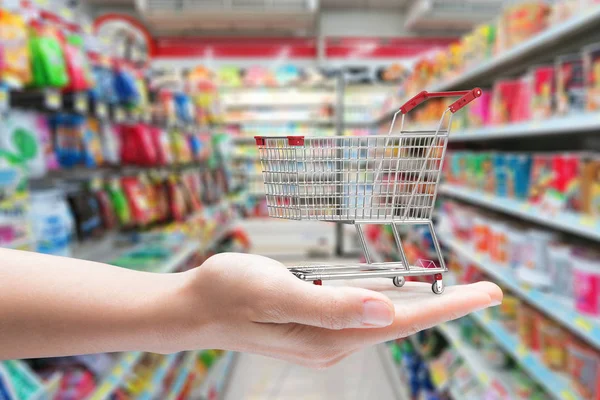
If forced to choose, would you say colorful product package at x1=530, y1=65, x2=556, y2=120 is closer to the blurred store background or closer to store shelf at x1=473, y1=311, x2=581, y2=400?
the blurred store background

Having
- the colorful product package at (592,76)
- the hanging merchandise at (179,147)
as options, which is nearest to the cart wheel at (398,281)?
the colorful product package at (592,76)

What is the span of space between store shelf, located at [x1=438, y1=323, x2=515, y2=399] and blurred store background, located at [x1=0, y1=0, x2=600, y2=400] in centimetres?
1

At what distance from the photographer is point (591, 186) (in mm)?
1550

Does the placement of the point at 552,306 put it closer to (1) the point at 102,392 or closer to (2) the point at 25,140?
(1) the point at 102,392

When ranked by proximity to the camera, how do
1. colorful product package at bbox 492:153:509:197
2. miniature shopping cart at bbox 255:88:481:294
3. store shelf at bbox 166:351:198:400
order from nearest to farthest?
miniature shopping cart at bbox 255:88:481:294 → colorful product package at bbox 492:153:509:197 → store shelf at bbox 166:351:198:400

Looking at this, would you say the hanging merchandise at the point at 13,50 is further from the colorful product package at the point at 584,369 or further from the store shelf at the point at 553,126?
the colorful product package at the point at 584,369

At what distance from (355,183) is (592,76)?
1.47 m

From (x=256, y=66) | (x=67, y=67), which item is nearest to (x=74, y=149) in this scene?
(x=67, y=67)

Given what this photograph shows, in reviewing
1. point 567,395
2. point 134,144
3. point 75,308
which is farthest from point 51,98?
point 567,395

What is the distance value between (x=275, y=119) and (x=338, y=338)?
7.52 metres

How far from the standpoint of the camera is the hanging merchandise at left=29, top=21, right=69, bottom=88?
5.30ft

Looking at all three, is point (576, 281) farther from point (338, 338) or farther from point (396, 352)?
point (396, 352)

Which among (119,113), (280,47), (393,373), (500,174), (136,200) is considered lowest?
(393,373)

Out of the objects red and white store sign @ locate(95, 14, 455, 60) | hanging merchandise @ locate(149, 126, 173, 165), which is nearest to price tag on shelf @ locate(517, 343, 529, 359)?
hanging merchandise @ locate(149, 126, 173, 165)
